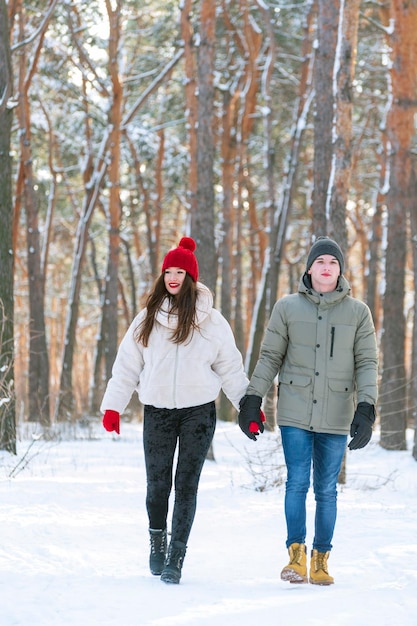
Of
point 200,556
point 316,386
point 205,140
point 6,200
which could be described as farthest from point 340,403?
point 205,140

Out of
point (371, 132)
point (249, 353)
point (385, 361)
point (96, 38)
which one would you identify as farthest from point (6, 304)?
point (371, 132)

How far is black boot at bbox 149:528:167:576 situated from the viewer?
5031 mm

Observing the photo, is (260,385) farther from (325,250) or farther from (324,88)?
(324,88)

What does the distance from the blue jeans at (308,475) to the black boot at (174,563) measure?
56 cm

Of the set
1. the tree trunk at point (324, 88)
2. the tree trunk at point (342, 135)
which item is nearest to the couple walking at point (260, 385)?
the tree trunk at point (342, 135)

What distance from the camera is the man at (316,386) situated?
15.9 ft

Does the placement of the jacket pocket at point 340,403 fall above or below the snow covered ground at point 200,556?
above

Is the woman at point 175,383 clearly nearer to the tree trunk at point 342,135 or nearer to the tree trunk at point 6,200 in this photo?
the tree trunk at point 342,135

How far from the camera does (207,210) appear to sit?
12.5 m

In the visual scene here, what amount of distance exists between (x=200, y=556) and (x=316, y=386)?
1.58m

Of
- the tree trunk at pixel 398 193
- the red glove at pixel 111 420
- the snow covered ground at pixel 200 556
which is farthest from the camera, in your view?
the tree trunk at pixel 398 193

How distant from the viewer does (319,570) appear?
4.91 metres

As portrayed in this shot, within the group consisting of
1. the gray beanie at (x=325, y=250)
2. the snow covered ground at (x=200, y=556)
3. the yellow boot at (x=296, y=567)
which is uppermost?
the gray beanie at (x=325, y=250)

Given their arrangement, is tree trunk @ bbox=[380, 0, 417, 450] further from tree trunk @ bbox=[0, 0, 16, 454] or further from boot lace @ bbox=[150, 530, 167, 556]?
boot lace @ bbox=[150, 530, 167, 556]
